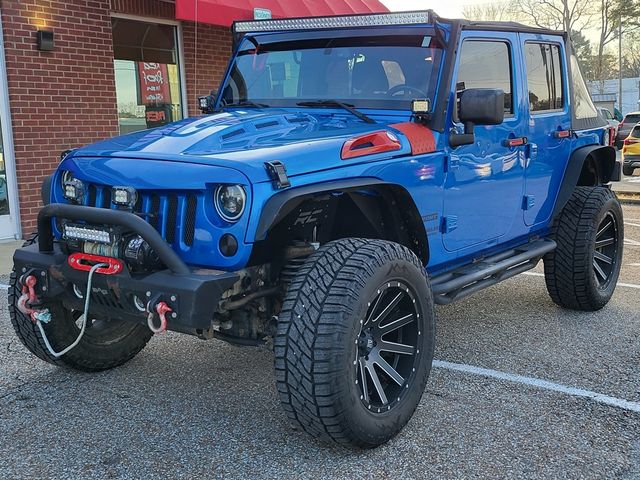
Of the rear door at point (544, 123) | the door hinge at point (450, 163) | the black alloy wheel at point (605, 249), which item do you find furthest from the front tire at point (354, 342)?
the black alloy wheel at point (605, 249)

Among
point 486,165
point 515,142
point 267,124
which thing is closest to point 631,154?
point 515,142

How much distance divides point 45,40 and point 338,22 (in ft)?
16.2

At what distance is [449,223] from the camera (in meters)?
3.96

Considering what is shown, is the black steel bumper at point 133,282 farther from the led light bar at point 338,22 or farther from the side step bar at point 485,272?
the led light bar at point 338,22

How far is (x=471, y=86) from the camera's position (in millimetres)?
4223

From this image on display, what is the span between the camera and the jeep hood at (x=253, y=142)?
303 centimetres

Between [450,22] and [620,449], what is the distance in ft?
7.92

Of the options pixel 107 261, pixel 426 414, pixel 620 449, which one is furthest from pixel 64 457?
pixel 620 449

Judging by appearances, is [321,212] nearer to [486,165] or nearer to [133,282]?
[133,282]

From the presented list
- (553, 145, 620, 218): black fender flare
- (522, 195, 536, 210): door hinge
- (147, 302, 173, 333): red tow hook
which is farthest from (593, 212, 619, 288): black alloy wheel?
(147, 302, 173, 333): red tow hook

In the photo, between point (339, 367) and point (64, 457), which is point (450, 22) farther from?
point (64, 457)

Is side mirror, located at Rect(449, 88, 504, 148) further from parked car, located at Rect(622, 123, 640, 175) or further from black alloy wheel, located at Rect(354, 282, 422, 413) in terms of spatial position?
parked car, located at Rect(622, 123, 640, 175)

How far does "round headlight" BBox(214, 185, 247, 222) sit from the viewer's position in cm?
293

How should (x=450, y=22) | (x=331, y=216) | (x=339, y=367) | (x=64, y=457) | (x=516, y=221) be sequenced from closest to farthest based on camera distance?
1. (x=339, y=367)
2. (x=64, y=457)
3. (x=331, y=216)
4. (x=450, y=22)
5. (x=516, y=221)
